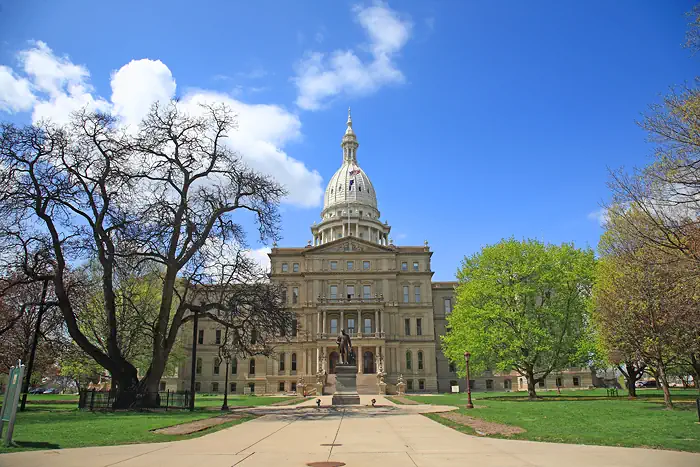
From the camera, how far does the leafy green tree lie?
142 feet

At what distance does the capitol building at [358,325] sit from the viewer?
80.4 m

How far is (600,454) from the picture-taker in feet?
37.7

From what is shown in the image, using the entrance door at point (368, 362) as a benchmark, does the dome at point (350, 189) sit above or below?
above

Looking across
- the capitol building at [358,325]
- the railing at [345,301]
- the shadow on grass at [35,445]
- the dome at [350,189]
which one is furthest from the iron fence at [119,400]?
the dome at [350,189]

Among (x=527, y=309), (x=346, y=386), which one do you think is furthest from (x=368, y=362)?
(x=346, y=386)

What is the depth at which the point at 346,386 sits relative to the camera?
37.8 metres

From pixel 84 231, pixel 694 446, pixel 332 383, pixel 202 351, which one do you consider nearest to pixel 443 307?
pixel 332 383

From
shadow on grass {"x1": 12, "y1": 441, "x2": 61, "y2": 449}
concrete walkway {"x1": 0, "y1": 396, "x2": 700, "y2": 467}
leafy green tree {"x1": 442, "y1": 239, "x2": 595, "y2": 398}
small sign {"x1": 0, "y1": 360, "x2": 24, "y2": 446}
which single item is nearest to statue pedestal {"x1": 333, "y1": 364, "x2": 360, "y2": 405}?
leafy green tree {"x1": 442, "y1": 239, "x2": 595, "y2": 398}

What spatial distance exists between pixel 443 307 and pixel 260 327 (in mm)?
66735

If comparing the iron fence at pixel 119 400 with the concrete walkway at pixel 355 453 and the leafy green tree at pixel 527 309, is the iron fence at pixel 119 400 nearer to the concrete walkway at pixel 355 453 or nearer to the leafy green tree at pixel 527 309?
the concrete walkway at pixel 355 453

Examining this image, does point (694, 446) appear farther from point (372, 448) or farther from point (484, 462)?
point (372, 448)

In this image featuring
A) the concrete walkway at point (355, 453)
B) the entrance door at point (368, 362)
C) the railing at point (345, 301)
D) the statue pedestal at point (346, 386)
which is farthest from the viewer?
the railing at point (345, 301)

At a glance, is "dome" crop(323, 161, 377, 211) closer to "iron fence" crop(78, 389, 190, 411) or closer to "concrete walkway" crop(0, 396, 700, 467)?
"iron fence" crop(78, 389, 190, 411)

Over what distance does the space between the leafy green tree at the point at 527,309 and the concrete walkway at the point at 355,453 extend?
29.1m
